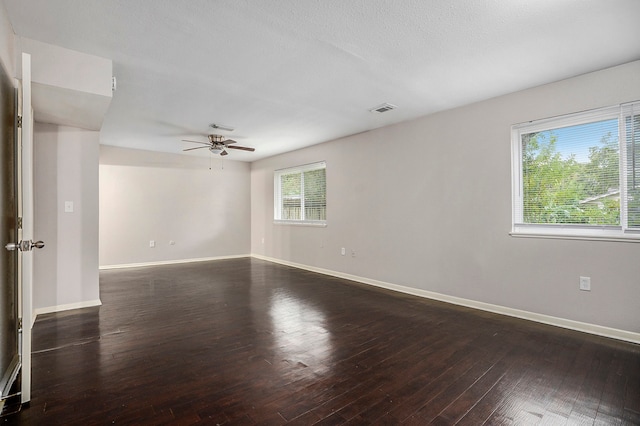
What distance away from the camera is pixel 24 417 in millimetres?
1719

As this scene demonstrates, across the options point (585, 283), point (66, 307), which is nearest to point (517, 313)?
point (585, 283)

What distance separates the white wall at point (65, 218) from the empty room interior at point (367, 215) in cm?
2

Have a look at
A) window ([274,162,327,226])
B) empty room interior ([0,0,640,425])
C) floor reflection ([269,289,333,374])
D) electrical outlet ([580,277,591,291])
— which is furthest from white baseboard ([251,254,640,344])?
window ([274,162,327,226])

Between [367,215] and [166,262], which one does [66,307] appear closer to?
[166,262]

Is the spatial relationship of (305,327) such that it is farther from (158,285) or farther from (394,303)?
(158,285)

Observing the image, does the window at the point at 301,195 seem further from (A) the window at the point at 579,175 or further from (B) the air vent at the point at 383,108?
(A) the window at the point at 579,175

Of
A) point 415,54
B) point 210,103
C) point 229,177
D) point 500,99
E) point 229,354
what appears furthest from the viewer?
point 229,177

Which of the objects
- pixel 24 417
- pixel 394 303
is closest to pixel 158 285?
pixel 24 417

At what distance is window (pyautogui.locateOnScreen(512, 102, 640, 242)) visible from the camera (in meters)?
2.85

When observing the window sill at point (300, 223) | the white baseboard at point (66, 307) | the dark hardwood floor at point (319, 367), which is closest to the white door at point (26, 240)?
the dark hardwood floor at point (319, 367)

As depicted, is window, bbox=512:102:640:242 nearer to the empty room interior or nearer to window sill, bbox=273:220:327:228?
the empty room interior

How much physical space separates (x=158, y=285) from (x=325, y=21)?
4.53 meters

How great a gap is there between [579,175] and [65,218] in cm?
582

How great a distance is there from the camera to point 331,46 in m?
2.56
